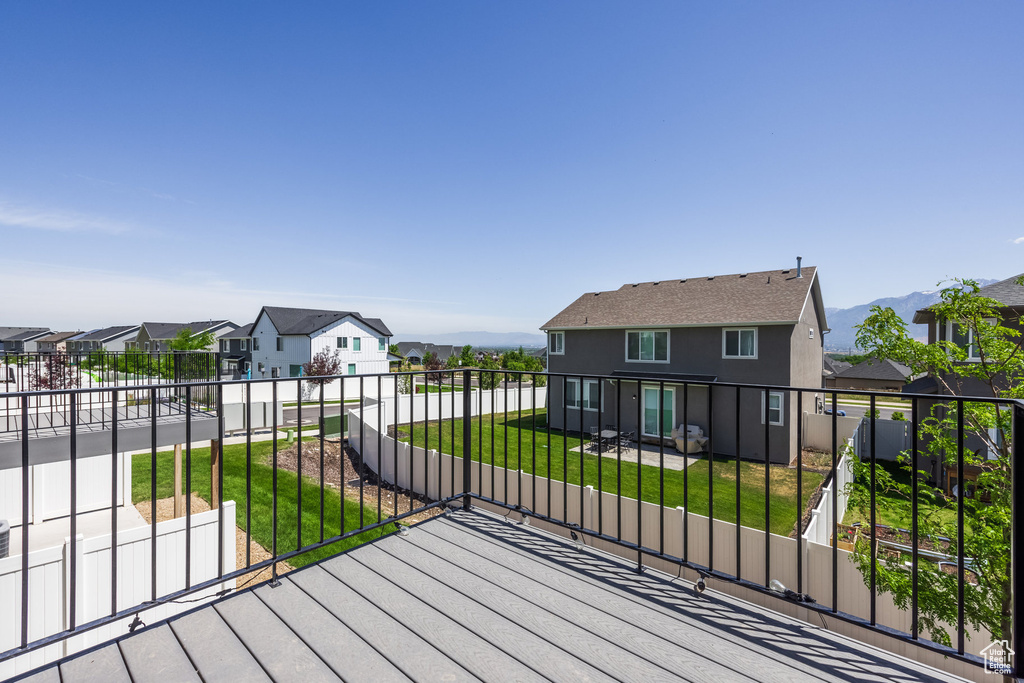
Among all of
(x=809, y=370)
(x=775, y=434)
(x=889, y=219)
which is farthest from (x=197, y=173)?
(x=889, y=219)

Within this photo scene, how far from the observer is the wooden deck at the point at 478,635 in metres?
1.46

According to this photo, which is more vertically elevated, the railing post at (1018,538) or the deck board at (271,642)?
the railing post at (1018,538)

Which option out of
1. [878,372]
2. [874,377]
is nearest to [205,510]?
[874,377]

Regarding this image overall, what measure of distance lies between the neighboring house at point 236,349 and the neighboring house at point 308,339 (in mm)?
1013

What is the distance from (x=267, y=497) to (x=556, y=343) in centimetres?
1097

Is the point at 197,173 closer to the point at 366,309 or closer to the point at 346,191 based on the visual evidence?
the point at 346,191

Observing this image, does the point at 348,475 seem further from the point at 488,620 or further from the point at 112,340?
the point at 112,340

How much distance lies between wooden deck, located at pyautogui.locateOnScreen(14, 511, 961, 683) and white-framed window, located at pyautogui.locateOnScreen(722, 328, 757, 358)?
12.4m

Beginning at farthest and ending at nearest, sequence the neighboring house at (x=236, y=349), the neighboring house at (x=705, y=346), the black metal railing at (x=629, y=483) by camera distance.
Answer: the neighboring house at (x=236, y=349), the neighboring house at (x=705, y=346), the black metal railing at (x=629, y=483)

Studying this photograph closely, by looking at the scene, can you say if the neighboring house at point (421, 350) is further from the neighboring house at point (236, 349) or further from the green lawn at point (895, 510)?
the green lawn at point (895, 510)

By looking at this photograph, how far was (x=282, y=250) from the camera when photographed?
19375 millimetres

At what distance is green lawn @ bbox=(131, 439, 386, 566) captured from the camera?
710cm

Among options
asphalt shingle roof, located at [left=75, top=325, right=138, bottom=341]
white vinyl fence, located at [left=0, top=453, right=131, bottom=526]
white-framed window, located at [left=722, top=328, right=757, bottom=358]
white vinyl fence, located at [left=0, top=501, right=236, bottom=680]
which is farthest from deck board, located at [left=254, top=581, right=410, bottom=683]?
asphalt shingle roof, located at [left=75, top=325, right=138, bottom=341]

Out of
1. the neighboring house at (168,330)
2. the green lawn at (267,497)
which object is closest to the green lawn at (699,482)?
the green lawn at (267,497)
